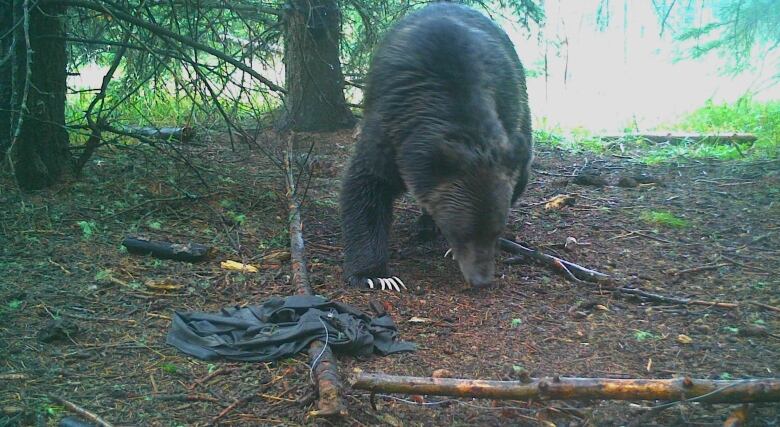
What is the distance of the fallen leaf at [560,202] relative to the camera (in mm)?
7312

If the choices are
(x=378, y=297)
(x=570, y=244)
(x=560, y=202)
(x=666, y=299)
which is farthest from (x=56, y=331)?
(x=560, y=202)

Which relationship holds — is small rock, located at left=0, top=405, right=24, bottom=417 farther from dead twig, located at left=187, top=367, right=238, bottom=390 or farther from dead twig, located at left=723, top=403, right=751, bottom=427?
dead twig, located at left=723, top=403, right=751, bottom=427

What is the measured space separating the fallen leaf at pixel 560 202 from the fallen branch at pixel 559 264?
139 cm

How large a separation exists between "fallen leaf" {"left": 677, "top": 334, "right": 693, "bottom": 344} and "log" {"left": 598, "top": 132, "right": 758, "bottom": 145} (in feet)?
21.0

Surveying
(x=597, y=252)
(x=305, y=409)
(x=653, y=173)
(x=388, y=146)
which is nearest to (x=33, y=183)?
(x=388, y=146)

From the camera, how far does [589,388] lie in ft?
9.86

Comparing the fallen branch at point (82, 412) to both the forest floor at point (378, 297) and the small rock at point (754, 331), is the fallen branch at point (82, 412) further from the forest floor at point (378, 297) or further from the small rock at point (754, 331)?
the small rock at point (754, 331)

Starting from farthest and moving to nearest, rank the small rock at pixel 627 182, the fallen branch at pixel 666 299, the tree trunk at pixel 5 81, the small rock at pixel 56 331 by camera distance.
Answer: the small rock at pixel 627 182 → the tree trunk at pixel 5 81 → the fallen branch at pixel 666 299 → the small rock at pixel 56 331

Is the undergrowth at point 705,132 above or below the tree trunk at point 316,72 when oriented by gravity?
below

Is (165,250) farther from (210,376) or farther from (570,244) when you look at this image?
(570,244)

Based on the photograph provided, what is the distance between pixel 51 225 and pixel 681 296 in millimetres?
5170

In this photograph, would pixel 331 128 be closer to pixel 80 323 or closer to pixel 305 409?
pixel 80 323

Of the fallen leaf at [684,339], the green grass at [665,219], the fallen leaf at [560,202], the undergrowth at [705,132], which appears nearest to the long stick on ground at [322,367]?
the fallen leaf at [684,339]

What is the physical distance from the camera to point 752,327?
431 cm
